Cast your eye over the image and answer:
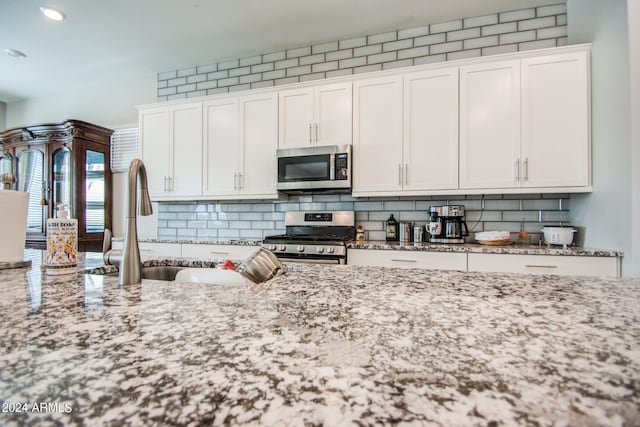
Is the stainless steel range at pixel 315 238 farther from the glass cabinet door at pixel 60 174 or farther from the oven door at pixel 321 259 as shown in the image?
the glass cabinet door at pixel 60 174

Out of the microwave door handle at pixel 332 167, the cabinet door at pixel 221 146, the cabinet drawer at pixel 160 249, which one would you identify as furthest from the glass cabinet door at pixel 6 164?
the microwave door handle at pixel 332 167

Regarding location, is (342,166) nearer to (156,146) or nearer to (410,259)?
(410,259)

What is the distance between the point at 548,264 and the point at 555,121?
106cm

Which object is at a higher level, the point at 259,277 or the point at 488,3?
the point at 488,3

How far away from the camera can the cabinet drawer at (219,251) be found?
2781 mm

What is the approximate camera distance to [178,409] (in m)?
0.29

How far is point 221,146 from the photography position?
3.06 m

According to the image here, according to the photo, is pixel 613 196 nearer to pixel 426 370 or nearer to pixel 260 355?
pixel 426 370

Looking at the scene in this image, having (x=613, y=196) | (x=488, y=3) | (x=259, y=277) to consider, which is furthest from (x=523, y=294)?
(x=488, y=3)

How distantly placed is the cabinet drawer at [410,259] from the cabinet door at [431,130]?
569mm

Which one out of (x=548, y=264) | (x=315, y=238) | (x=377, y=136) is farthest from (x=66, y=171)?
(x=548, y=264)

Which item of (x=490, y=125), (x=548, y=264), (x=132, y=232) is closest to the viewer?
(x=132, y=232)

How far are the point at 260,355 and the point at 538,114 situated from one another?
8.85 ft

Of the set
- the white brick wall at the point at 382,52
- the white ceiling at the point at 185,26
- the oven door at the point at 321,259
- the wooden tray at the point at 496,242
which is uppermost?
the white ceiling at the point at 185,26
